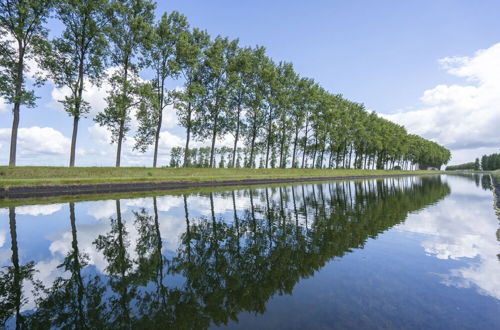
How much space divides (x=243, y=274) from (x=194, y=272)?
47.4 inches

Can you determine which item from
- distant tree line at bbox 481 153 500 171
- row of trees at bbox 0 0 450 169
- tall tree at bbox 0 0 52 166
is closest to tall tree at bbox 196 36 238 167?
row of trees at bbox 0 0 450 169

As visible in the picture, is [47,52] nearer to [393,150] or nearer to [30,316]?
[30,316]

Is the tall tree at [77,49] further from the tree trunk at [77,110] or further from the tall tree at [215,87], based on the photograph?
the tall tree at [215,87]

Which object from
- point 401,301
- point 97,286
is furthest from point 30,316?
point 401,301

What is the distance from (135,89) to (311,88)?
128 feet

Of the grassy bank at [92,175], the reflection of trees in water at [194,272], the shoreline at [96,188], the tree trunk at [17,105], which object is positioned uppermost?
the tree trunk at [17,105]

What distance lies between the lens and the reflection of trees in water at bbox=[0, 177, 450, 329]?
14.5ft

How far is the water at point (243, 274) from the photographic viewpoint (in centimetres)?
443

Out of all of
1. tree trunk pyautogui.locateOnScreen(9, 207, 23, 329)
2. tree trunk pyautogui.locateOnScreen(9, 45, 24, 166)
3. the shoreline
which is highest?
tree trunk pyautogui.locateOnScreen(9, 45, 24, 166)

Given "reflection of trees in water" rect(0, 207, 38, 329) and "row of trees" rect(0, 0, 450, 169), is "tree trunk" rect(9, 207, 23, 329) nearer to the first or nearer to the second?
"reflection of trees in water" rect(0, 207, 38, 329)

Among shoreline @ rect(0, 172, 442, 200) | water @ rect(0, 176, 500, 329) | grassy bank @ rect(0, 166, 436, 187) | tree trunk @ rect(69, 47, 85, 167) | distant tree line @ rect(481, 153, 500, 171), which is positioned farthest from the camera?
distant tree line @ rect(481, 153, 500, 171)

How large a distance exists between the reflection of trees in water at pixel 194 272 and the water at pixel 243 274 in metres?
0.03

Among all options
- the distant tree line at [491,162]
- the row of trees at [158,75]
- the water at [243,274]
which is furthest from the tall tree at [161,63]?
the distant tree line at [491,162]

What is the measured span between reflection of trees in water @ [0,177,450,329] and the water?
3 cm
